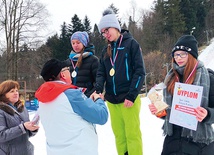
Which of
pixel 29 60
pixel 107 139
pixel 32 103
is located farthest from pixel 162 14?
pixel 107 139

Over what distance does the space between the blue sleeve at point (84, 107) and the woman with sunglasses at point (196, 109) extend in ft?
1.61

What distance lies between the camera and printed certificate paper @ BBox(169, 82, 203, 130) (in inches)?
82.7

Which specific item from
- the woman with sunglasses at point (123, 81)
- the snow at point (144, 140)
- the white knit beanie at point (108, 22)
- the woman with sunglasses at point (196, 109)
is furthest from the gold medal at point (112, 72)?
the snow at point (144, 140)

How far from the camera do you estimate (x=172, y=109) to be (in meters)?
2.27

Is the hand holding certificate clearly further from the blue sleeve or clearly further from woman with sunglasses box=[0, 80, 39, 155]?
woman with sunglasses box=[0, 80, 39, 155]

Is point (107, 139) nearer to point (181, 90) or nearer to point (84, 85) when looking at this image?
point (84, 85)

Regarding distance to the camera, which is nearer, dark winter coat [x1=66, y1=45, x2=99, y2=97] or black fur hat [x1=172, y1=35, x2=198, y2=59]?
black fur hat [x1=172, y1=35, x2=198, y2=59]

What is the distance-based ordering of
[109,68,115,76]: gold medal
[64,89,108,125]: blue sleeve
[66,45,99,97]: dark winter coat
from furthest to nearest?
1. [66,45,99,97]: dark winter coat
2. [109,68,115,76]: gold medal
3. [64,89,108,125]: blue sleeve

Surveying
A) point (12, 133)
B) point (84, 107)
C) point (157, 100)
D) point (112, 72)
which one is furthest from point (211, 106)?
point (12, 133)

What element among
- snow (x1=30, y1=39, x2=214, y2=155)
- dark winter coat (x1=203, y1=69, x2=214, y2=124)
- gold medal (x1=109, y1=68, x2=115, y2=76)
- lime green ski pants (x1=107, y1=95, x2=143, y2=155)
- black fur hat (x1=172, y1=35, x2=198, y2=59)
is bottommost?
snow (x1=30, y1=39, x2=214, y2=155)

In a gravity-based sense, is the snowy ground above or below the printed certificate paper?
below

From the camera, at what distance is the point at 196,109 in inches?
81.8

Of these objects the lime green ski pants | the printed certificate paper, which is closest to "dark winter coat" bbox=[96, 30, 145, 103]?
the lime green ski pants

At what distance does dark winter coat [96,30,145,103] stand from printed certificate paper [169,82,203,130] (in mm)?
741
